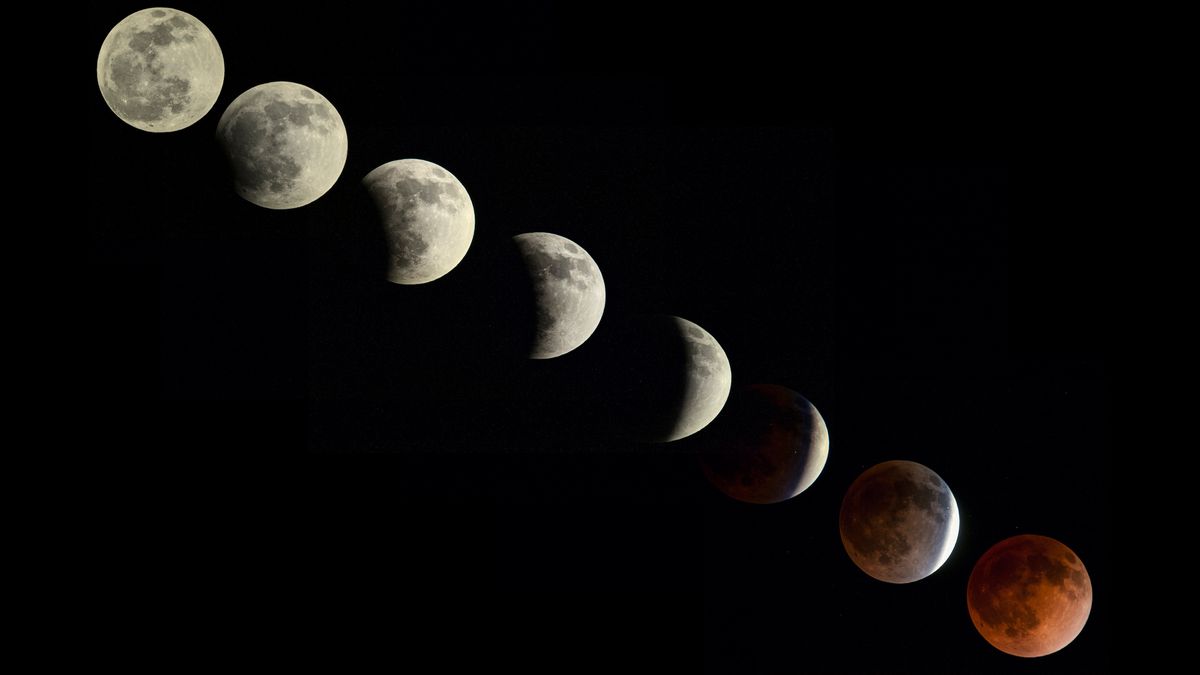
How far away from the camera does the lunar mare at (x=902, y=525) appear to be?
4039mm

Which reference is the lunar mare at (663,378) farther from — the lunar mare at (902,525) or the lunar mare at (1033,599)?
the lunar mare at (1033,599)

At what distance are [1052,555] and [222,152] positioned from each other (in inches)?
156

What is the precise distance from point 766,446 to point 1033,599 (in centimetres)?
138

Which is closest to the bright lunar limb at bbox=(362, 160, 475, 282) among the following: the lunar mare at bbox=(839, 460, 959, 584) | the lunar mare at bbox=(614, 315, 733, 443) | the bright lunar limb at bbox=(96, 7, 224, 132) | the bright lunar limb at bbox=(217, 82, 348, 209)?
the bright lunar limb at bbox=(217, 82, 348, 209)

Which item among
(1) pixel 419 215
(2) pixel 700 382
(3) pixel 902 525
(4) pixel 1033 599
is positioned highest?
(1) pixel 419 215

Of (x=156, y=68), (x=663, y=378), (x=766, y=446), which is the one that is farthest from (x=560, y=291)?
(x=156, y=68)

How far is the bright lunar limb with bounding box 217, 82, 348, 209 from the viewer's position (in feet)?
11.2

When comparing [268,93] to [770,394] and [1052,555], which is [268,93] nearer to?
[770,394]

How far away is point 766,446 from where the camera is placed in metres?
4.04

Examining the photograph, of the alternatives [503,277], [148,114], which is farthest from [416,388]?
[148,114]

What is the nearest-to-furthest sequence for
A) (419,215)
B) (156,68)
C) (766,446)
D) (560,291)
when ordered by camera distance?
(156,68) < (419,215) < (560,291) < (766,446)

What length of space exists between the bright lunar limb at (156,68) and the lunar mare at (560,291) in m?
1.38

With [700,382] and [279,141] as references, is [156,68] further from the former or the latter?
[700,382]

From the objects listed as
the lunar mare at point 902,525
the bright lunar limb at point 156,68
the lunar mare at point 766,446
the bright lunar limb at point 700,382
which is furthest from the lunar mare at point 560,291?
the lunar mare at point 902,525
